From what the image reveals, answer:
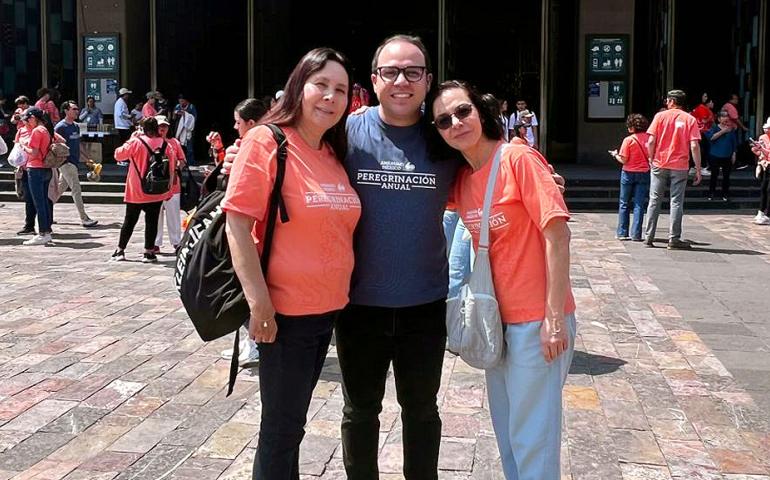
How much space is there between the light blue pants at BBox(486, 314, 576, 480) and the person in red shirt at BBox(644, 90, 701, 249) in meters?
8.73

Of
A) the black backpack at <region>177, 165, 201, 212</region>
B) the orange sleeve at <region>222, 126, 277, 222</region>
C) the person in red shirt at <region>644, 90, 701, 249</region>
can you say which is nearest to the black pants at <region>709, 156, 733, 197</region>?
the person in red shirt at <region>644, 90, 701, 249</region>

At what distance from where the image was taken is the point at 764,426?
200 inches

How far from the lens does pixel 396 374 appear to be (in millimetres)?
3480

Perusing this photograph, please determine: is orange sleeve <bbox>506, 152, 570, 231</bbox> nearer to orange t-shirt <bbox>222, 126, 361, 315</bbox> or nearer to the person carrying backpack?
orange t-shirt <bbox>222, 126, 361, 315</bbox>

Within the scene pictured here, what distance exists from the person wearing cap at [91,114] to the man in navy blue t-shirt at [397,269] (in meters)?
17.7

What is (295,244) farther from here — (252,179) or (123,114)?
(123,114)

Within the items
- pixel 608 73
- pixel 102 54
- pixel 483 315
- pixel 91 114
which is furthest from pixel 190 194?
pixel 608 73

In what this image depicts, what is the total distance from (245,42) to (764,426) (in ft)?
62.6

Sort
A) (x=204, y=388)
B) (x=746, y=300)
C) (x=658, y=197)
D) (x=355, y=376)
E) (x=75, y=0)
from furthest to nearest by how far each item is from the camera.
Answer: (x=75, y=0)
(x=658, y=197)
(x=746, y=300)
(x=204, y=388)
(x=355, y=376)

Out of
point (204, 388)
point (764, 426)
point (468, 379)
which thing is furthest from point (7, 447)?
point (764, 426)

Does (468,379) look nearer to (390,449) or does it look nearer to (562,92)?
(390,449)

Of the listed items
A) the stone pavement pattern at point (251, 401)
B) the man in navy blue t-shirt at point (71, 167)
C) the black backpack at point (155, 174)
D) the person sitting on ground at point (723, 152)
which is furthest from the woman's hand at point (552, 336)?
the person sitting on ground at point (723, 152)

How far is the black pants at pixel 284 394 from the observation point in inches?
125

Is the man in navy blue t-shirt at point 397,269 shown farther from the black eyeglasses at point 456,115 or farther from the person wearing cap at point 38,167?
the person wearing cap at point 38,167
